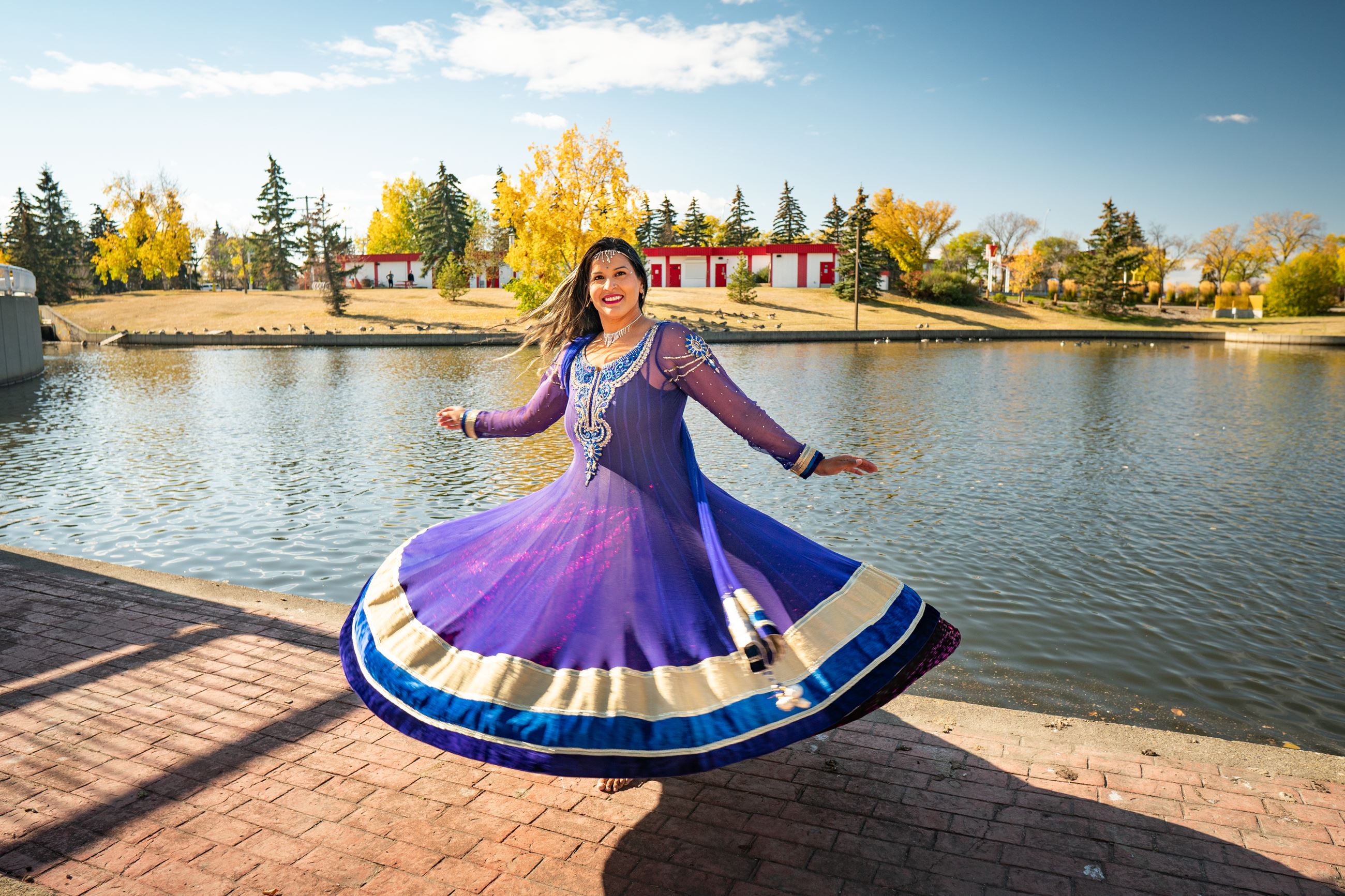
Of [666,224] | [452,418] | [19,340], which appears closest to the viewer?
[452,418]

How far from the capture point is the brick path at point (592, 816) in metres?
3.32

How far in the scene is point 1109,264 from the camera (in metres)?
67.1

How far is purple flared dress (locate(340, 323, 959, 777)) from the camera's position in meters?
2.92

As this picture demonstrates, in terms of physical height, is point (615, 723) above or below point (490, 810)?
above

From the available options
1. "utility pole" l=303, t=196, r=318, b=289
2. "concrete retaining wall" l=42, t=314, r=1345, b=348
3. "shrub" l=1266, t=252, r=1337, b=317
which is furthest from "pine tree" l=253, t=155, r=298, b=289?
"shrub" l=1266, t=252, r=1337, b=317

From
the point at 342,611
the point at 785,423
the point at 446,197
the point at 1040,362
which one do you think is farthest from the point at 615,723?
the point at 446,197

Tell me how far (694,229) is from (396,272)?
34.8 m

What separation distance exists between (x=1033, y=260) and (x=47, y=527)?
3564 inches

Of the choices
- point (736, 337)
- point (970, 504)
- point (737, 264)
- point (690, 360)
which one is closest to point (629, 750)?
point (690, 360)

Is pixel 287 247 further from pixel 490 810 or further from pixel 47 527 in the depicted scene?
pixel 490 810

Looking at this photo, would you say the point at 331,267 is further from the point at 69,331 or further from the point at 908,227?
the point at 908,227

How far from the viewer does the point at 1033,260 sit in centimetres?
8706

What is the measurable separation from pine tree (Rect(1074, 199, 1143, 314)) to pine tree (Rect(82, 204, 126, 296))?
269ft

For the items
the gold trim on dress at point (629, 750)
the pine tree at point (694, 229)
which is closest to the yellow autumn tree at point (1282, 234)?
the pine tree at point (694, 229)
